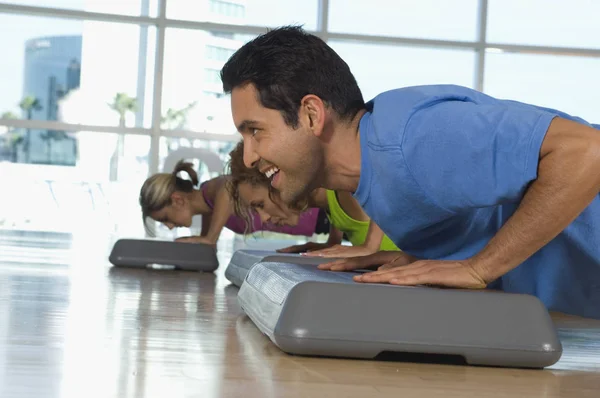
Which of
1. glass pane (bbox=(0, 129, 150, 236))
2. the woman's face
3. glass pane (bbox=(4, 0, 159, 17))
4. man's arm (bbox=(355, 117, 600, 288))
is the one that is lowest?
glass pane (bbox=(0, 129, 150, 236))

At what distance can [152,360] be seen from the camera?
49.0 inches

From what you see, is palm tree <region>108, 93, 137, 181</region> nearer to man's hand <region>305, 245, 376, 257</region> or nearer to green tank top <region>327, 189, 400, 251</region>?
green tank top <region>327, 189, 400, 251</region>

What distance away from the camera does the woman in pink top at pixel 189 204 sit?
4.02 m

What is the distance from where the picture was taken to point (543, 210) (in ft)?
4.59

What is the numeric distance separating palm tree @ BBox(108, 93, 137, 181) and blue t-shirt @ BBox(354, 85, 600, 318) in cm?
669

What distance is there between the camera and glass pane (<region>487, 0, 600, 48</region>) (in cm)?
857

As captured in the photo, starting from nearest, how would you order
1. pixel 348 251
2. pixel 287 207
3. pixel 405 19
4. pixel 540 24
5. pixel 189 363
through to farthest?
pixel 189 363 → pixel 348 251 → pixel 287 207 → pixel 405 19 → pixel 540 24

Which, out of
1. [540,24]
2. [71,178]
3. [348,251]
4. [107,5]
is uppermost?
[540,24]

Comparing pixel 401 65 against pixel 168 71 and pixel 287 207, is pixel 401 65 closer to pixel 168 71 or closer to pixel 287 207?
pixel 168 71

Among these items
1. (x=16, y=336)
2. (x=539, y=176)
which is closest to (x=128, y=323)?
(x=16, y=336)

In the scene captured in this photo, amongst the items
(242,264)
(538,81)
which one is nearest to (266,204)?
(242,264)

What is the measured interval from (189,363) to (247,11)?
734cm

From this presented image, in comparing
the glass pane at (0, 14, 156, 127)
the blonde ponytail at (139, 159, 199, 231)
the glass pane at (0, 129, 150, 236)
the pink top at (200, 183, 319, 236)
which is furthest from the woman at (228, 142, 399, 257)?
the glass pane at (0, 14, 156, 127)

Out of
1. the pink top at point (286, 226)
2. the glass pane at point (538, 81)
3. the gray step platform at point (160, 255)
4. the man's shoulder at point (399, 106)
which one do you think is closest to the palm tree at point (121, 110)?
the glass pane at point (538, 81)
